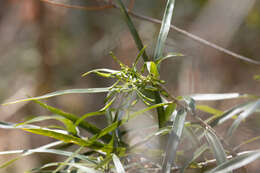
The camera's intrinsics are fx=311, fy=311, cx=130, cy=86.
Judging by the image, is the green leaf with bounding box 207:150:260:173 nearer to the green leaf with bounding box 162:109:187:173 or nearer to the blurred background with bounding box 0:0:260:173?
the green leaf with bounding box 162:109:187:173

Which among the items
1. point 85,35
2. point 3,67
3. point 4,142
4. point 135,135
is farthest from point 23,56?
point 135,135

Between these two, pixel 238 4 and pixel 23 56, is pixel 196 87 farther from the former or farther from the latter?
pixel 23 56

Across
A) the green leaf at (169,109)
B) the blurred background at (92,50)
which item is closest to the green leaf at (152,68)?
the green leaf at (169,109)

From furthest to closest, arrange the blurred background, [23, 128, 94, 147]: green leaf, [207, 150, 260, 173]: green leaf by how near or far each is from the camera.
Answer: the blurred background < [23, 128, 94, 147]: green leaf < [207, 150, 260, 173]: green leaf

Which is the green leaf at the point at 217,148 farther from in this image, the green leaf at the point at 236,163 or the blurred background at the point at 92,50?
the blurred background at the point at 92,50

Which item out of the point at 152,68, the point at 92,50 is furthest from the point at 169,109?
the point at 92,50

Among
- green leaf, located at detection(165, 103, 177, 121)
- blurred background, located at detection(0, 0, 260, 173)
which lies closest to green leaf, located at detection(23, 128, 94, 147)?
green leaf, located at detection(165, 103, 177, 121)

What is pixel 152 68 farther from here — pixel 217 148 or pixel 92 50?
pixel 92 50
